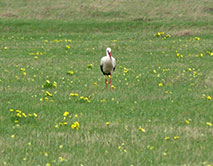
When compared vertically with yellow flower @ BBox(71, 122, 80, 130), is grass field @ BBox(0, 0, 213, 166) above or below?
below

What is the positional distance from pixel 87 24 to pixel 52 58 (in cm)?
1419

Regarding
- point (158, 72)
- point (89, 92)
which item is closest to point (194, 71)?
point (158, 72)

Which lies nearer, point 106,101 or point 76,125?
point 76,125

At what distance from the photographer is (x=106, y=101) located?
42.6 feet

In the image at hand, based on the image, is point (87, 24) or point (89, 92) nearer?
point (89, 92)

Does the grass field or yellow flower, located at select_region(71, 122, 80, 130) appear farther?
yellow flower, located at select_region(71, 122, 80, 130)

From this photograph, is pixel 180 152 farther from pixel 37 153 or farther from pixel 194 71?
pixel 194 71

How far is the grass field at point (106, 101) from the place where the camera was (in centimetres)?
862

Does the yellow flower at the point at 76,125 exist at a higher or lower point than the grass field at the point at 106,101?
higher

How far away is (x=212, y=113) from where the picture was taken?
1166 centimetres

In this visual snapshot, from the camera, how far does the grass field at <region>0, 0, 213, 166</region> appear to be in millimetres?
8617

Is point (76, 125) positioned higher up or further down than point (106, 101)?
higher up

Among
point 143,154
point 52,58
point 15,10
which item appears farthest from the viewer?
point 15,10

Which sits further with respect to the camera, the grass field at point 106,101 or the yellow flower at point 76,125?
the yellow flower at point 76,125
